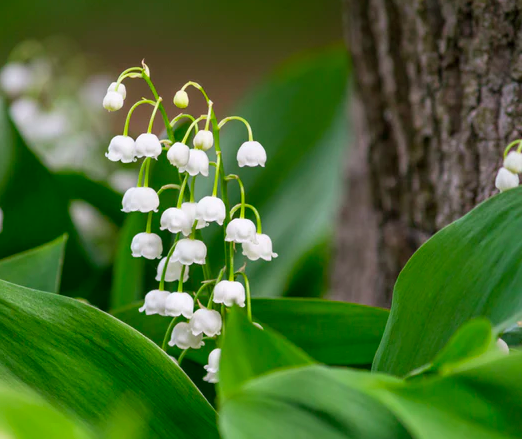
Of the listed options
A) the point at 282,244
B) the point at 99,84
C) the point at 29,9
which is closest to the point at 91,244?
the point at 282,244

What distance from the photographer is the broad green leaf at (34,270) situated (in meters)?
0.47

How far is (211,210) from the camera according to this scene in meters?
0.34

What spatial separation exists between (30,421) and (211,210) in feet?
0.51

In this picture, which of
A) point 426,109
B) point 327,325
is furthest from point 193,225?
point 426,109

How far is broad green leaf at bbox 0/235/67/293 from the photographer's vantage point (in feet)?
1.53

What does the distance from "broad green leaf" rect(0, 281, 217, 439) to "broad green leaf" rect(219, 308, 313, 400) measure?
0.07m

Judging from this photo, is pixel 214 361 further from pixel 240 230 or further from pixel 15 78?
pixel 15 78

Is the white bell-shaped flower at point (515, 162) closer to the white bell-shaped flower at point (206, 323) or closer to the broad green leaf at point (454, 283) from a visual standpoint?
the broad green leaf at point (454, 283)

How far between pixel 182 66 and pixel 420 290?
3179 mm

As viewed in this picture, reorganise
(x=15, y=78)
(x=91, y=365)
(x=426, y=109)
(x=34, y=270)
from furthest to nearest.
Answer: (x=15, y=78), (x=426, y=109), (x=34, y=270), (x=91, y=365)

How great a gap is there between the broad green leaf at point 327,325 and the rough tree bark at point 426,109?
0.22 metres

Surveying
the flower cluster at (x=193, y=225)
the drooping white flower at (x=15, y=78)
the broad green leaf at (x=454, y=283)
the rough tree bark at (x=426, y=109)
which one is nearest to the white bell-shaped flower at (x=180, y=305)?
the flower cluster at (x=193, y=225)

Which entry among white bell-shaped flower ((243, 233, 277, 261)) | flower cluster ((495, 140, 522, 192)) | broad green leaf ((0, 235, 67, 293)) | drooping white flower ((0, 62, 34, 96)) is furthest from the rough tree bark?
drooping white flower ((0, 62, 34, 96))

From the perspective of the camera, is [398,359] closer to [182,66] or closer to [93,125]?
[93,125]
